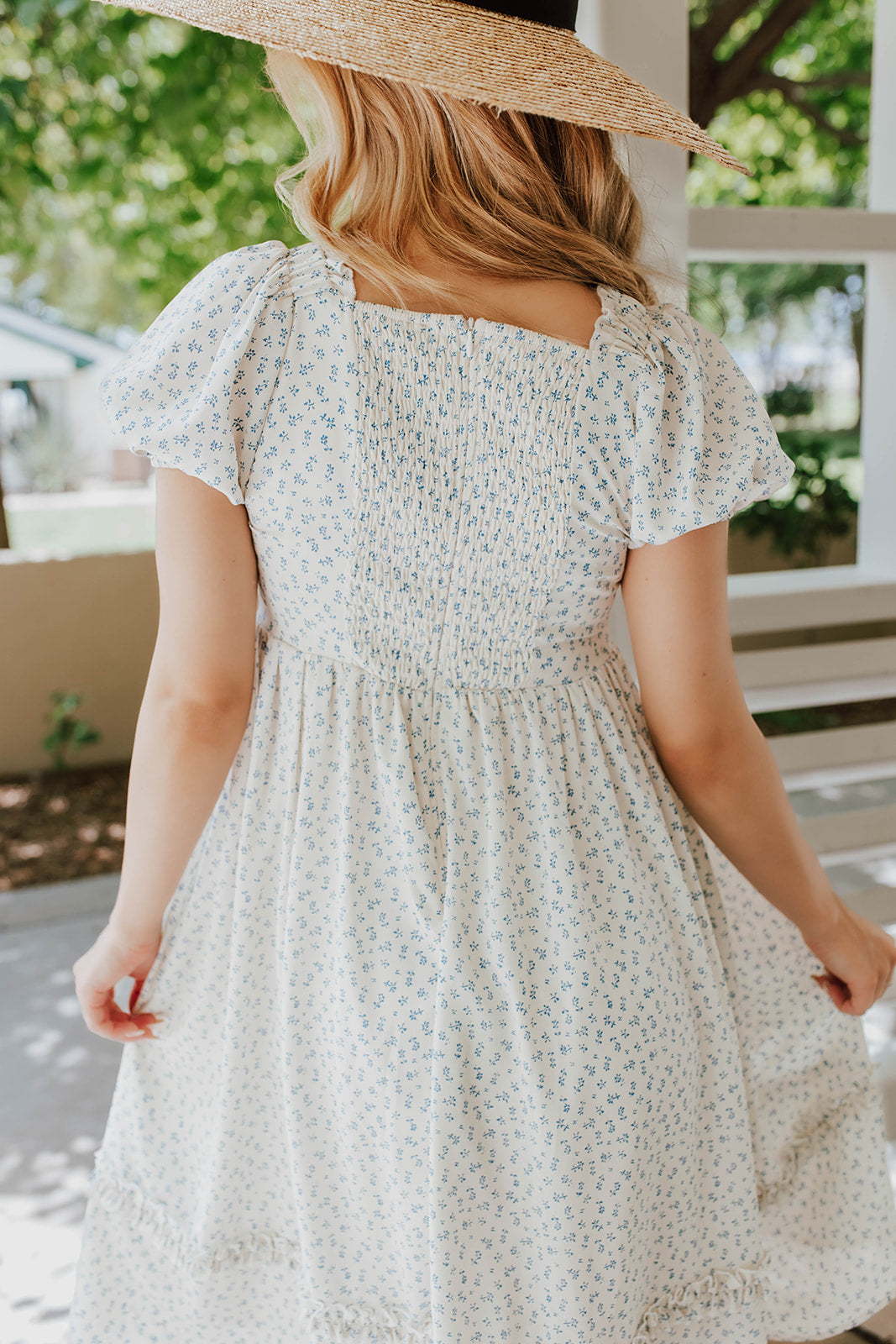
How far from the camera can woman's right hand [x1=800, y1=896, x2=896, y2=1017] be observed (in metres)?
1.26

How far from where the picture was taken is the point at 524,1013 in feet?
3.26

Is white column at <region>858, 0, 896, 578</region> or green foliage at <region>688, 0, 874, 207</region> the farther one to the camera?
green foliage at <region>688, 0, 874, 207</region>

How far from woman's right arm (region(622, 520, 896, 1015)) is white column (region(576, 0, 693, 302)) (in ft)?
1.54

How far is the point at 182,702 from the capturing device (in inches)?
41.1

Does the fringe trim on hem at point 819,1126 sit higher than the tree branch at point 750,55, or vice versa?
the tree branch at point 750,55

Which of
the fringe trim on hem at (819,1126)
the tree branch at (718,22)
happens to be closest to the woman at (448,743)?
the fringe trim on hem at (819,1126)

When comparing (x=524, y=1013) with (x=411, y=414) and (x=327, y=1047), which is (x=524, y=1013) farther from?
(x=411, y=414)

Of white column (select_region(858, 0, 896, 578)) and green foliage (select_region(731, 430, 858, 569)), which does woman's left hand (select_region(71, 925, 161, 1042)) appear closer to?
white column (select_region(858, 0, 896, 578))

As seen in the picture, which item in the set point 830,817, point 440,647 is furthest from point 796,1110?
point 440,647

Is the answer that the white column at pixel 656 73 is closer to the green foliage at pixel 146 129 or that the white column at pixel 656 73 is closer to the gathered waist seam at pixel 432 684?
the gathered waist seam at pixel 432 684

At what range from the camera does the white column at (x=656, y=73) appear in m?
1.36

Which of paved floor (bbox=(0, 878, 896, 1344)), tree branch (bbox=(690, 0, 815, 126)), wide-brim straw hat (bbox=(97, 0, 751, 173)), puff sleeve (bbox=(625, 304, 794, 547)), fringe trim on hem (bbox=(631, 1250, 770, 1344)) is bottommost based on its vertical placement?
paved floor (bbox=(0, 878, 896, 1344))

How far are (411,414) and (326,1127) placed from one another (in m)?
0.73

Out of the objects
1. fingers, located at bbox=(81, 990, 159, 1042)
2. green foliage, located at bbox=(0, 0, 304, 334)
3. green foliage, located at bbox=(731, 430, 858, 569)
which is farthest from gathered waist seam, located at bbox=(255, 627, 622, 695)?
green foliage, located at bbox=(731, 430, 858, 569)
